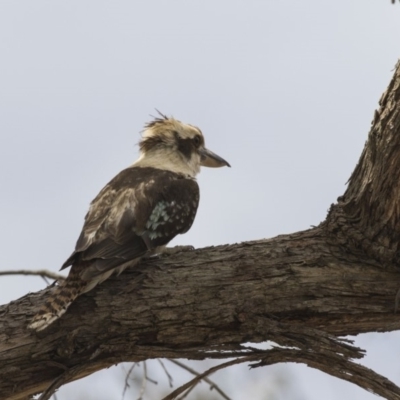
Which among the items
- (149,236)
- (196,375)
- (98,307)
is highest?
(149,236)

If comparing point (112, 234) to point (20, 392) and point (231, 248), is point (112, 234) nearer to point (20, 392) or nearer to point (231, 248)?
point (231, 248)

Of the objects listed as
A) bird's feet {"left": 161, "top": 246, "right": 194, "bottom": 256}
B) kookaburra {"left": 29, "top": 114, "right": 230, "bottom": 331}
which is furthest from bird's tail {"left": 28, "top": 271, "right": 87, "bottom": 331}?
bird's feet {"left": 161, "top": 246, "right": 194, "bottom": 256}

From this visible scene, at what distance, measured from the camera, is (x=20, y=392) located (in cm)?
381

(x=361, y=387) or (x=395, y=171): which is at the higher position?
(x=395, y=171)

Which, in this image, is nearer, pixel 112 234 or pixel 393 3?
pixel 393 3

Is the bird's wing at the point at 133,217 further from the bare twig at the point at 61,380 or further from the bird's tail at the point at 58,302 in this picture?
the bare twig at the point at 61,380

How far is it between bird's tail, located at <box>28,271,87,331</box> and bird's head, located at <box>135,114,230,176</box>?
1.58 metres

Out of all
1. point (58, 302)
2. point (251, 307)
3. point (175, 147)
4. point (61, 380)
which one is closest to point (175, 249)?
point (251, 307)

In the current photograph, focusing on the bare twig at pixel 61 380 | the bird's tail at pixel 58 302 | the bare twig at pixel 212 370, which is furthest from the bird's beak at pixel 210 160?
the bare twig at pixel 61 380

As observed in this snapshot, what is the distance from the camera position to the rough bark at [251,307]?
3754 millimetres

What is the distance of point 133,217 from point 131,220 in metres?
0.03

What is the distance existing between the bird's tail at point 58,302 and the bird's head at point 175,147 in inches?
62.2

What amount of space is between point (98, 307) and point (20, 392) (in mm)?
483

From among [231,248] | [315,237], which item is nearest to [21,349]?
[231,248]
